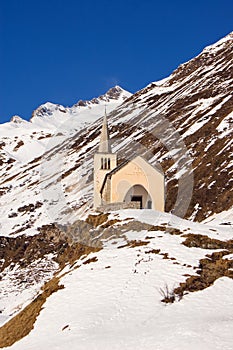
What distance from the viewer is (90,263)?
20.8 metres

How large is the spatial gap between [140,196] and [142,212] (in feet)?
25.7

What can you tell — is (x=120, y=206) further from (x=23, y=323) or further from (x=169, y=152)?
(x=169, y=152)

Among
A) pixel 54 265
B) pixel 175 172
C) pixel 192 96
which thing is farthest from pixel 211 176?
pixel 192 96

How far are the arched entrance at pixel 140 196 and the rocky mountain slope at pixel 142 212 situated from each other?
12.9 ft

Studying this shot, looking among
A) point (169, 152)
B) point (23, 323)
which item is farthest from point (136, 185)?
point (169, 152)

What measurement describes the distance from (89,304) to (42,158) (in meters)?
121

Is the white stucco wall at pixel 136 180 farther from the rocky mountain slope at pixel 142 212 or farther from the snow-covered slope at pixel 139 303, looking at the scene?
the snow-covered slope at pixel 139 303

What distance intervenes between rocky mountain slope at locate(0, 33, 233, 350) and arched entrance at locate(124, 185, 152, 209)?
3938mm

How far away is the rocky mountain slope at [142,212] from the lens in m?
21.6

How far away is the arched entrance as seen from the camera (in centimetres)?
3472

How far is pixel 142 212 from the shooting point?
27.3 meters

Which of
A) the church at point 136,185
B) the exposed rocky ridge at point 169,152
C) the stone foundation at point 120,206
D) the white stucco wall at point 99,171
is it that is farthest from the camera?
the exposed rocky ridge at point 169,152

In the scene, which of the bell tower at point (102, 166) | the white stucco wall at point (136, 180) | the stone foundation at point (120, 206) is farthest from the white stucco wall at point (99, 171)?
the stone foundation at point (120, 206)

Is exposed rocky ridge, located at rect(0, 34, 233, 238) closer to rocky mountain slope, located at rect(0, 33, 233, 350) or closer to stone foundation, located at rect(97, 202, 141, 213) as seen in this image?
rocky mountain slope, located at rect(0, 33, 233, 350)
